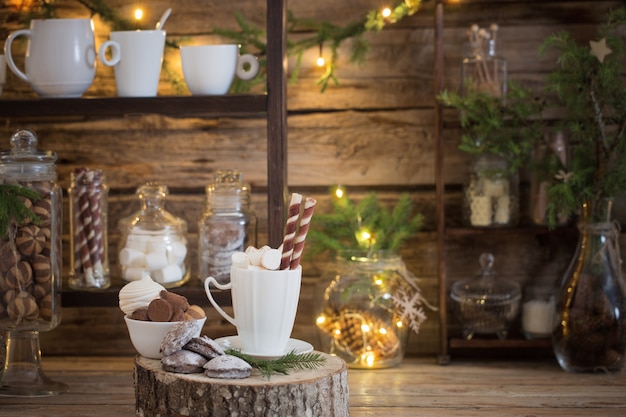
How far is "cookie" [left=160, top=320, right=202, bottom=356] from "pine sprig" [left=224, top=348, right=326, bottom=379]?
0.07m

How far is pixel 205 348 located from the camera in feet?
5.26

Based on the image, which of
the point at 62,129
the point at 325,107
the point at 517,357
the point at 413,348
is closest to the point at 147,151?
the point at 62,129

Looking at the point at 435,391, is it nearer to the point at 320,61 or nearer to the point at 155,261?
the point at 155,261

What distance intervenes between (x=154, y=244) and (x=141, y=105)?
0.98 ft

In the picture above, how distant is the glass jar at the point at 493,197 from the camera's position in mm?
2172

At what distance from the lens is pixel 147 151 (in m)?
2.36

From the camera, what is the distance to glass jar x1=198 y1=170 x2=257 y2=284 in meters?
2.02

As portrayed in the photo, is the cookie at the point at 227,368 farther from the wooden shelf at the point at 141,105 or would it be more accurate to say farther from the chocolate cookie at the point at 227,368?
the wooden shelf at the point at 141,105

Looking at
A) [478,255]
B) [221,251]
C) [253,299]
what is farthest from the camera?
[478,255]

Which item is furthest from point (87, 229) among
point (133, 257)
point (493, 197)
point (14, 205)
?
point (493, 197)

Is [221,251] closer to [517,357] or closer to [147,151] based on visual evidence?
[147,151]

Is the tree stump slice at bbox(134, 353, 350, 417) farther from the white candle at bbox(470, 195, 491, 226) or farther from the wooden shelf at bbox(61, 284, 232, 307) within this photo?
the white candle at bbox(470, 195, 491, 226)

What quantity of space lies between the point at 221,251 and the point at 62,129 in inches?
24.5

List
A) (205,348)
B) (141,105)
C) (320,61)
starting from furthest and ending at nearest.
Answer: (320,61) < (141,105) < (205,348)
